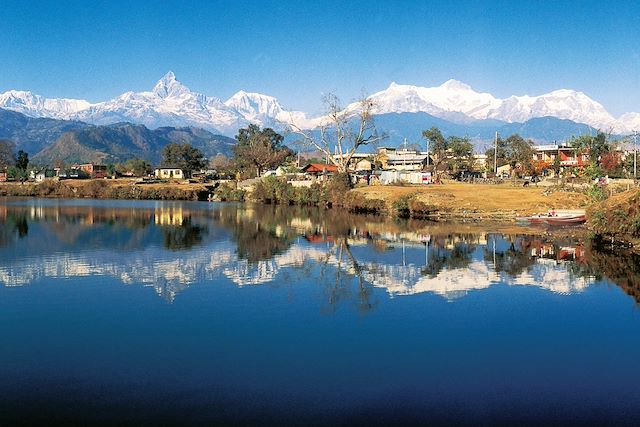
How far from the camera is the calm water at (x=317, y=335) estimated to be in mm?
13852

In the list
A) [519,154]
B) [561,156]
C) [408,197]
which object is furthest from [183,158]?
[408,197]

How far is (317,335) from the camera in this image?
19484 millimetres

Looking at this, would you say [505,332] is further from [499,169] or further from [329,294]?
[499,169]

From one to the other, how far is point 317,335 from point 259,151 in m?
129

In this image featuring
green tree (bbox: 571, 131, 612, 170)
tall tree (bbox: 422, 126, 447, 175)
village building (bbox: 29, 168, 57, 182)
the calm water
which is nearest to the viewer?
the calm water

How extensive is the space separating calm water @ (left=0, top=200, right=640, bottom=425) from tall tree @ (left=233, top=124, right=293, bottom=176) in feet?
335

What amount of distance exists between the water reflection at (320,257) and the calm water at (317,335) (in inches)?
8.7

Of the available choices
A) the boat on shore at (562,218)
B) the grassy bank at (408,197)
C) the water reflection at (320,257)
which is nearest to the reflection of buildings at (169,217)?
the water reflection at (320,257)

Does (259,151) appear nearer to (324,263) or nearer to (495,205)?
(495,205)

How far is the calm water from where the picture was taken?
1385cm

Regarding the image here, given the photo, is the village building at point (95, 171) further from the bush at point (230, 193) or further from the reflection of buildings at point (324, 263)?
the reflection of buildings at point (324, 263)

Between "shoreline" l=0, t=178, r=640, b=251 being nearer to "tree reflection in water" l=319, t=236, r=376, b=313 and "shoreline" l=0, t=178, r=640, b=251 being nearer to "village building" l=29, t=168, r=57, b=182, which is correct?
"tree reflection in water" l=319, t=236, r=376, b=313

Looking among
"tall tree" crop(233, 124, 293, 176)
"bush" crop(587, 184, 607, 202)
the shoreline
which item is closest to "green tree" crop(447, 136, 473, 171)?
"tall tree" crop(233, 124, 293, 176)

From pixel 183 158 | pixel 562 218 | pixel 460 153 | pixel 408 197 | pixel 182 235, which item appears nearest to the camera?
pixel 182 235
